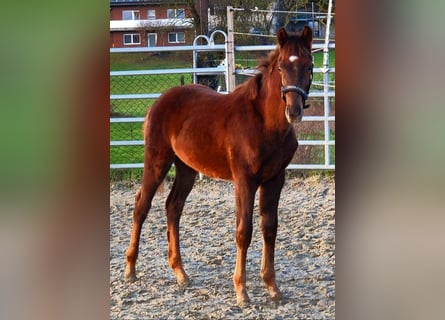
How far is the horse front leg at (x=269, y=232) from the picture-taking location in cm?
192

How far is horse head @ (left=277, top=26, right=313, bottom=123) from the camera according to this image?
1764 millimetres

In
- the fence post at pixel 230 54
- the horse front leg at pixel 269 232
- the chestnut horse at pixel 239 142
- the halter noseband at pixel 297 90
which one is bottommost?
the horse front leg at pixel 269 232

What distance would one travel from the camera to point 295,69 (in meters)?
1.76

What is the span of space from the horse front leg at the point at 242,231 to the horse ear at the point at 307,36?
0.49 m

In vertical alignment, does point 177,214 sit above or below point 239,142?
below

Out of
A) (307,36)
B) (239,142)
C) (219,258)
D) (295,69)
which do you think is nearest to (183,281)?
(219,258)

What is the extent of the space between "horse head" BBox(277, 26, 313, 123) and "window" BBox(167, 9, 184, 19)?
0.39 meters

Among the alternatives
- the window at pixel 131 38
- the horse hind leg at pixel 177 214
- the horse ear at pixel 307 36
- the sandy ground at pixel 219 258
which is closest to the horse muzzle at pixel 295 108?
the horse ear at pixel 307 36

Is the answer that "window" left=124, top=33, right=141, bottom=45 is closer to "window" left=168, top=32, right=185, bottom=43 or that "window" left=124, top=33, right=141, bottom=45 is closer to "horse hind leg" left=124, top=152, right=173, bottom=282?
"window" left=168, top=32, right=185, bottom=43

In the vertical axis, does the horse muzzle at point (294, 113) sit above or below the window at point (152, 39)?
below

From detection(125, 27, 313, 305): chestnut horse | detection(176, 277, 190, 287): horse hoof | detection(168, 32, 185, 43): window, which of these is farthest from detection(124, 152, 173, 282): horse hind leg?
detection(168, 32, 185, 43): window

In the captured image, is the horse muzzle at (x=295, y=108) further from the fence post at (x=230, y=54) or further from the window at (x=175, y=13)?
the window at (x=175, y=13)

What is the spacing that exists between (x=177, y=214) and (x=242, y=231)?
9.8 inches

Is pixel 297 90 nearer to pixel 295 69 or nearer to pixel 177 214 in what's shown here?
pixel 295 69
